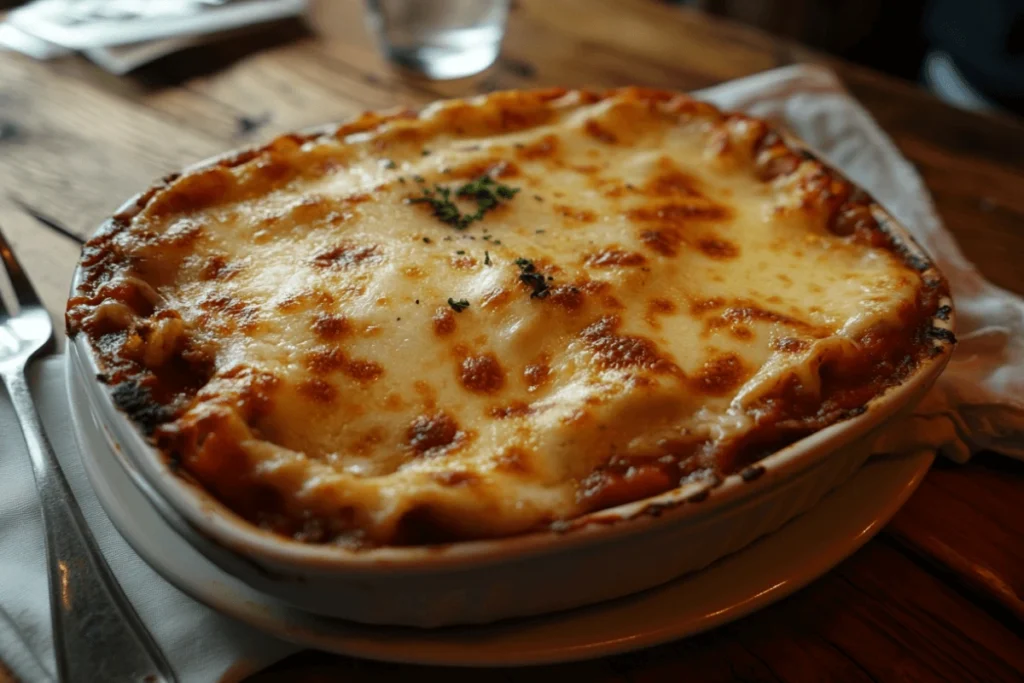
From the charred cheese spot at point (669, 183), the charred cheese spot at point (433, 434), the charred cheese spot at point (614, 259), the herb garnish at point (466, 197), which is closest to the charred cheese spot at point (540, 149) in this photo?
the herb garnish at point (466, 197)

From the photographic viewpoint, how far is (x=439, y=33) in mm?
2865

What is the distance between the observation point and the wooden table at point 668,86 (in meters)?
1.27

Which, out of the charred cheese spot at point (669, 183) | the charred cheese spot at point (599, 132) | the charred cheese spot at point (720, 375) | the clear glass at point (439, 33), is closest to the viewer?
the charred cheese spot at point (720, 375)

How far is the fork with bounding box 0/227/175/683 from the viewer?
107cm

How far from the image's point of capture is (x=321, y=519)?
3.58 ft

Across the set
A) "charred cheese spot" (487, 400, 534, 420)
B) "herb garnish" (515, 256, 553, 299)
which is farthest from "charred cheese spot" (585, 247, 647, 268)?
"charred cheese spot" (487, 400, 534, 420)

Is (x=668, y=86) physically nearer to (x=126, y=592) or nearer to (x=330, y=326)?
(x=330, y=326)

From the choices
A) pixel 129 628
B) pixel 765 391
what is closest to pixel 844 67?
pixel 765 391

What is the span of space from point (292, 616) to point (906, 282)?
3.85 feet

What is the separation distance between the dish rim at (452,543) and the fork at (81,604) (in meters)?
0.13

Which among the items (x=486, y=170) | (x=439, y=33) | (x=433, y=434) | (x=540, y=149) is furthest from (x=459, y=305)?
(x=439, y=33)

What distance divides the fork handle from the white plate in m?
0.05

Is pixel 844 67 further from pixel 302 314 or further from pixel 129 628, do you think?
pixel 129 628

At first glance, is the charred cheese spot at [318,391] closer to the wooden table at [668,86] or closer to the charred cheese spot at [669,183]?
the wooden table at [668,86]
